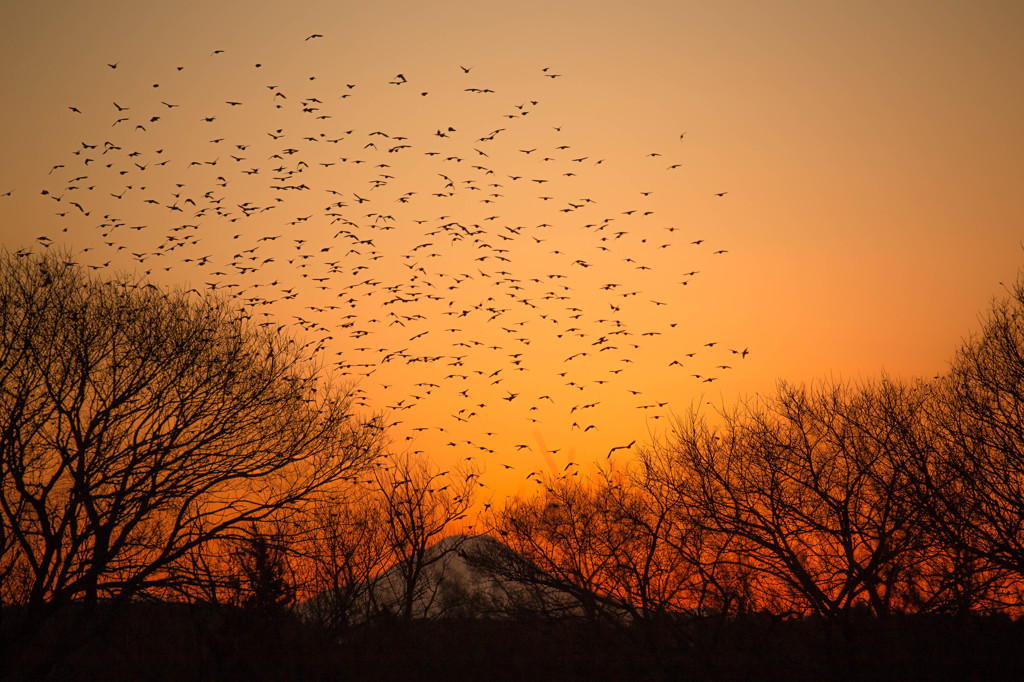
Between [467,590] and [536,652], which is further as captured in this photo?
[467,590]

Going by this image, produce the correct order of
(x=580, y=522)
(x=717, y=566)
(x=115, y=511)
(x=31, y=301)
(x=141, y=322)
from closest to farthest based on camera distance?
(x=115, y=511) → (x=31, y=301) → (x=141, y=322) → (x=717, y=566) → (x=580, y=522)

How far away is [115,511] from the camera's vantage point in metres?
17.5

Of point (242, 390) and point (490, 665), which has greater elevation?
point (242, 390)

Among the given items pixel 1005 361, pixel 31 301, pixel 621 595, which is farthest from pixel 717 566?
pixel 31 301

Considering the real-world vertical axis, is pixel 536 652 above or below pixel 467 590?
below

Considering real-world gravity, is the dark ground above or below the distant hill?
below

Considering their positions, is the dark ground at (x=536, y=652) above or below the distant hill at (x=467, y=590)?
below

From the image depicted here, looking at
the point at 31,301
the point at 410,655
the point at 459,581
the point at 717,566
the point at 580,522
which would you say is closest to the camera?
the point at 31,301

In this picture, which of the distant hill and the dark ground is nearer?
the dark ground

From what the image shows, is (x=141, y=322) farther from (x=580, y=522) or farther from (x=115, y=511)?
(x=580, y=522)

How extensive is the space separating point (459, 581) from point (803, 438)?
3248 centimetres

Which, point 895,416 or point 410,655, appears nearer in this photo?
point 895,416

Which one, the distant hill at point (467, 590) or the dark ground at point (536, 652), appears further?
the distant hill at point (467, 590)

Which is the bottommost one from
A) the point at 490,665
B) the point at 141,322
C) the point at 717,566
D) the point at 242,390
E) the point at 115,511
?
the point at 490,665
